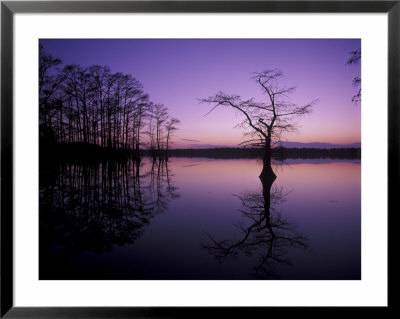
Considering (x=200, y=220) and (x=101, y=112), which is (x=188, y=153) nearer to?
(x=200, y=220)

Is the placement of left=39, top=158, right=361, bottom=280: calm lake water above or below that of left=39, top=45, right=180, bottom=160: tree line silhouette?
below

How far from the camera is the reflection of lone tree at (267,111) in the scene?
1.97 metres

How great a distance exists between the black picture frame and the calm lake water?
0.20m

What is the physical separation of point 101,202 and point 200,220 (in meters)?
0.61

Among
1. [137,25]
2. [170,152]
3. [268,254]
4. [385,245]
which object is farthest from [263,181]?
[137,25]

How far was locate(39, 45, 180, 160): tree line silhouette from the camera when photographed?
1900 mm

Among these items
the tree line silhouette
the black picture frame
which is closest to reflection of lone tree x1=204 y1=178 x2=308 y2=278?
the black picture frame

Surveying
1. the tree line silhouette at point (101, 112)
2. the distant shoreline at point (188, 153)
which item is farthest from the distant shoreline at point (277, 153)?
the tree line silhouette at point (101, 112)

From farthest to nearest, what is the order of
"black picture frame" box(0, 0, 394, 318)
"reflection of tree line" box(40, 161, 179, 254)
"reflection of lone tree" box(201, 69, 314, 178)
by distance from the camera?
"reflection of lone tree" box(201, 69, 314, 178)
"reflection of tree line" box(40, 161, 179, 254)
"black picture frame" box(0, 0, 394, 318)

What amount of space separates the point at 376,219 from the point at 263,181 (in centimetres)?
62

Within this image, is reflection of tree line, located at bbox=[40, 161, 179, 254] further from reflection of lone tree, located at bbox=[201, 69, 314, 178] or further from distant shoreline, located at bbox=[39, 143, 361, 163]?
reflection of lone tree, located at bbox=[201, 69, 314, 178]

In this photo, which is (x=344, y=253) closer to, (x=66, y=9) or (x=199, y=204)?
(x=199, y=204)

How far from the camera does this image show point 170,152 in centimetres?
199

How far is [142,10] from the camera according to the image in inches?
64.1
